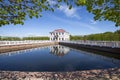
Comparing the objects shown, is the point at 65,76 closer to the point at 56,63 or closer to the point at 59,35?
the point at 56,63

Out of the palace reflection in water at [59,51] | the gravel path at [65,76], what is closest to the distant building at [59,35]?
the palace reflection in water at [59,51]

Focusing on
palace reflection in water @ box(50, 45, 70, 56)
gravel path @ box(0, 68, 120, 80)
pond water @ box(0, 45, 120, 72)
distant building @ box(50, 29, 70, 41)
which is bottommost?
palace reflection in water @ box(50, 45, 70, 56)

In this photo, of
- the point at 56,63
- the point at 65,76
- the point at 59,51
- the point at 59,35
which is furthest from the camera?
the point at 59,35

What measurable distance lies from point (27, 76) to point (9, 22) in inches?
124

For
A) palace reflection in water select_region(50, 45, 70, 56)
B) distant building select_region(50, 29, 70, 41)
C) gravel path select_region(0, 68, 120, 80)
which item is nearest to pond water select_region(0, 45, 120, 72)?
gravel path select_region(0, 68, 120, 80)

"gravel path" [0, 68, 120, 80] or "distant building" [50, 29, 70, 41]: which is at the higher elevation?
"distant building" [50, 29, 70, 41]

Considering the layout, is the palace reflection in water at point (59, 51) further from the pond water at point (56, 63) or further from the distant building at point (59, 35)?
the distant building at point (59, 35)

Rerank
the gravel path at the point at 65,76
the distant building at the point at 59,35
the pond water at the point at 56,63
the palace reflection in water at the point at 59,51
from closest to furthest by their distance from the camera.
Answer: the gravel path at the point at 65,76 → the pond water at the point at 56,63 → the palace reflection in water at the point at 59,51 → the distant building at the point at 59,35

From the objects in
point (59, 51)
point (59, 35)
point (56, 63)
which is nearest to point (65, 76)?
point (56, 63)

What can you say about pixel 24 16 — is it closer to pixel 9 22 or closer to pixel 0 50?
pixel 9 22

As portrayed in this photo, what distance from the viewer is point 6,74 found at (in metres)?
9.56

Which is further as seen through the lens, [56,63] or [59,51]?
[59,51]

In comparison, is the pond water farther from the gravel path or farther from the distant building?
the distant building

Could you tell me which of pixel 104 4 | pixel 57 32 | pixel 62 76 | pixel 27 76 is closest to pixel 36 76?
pixel 27 76
